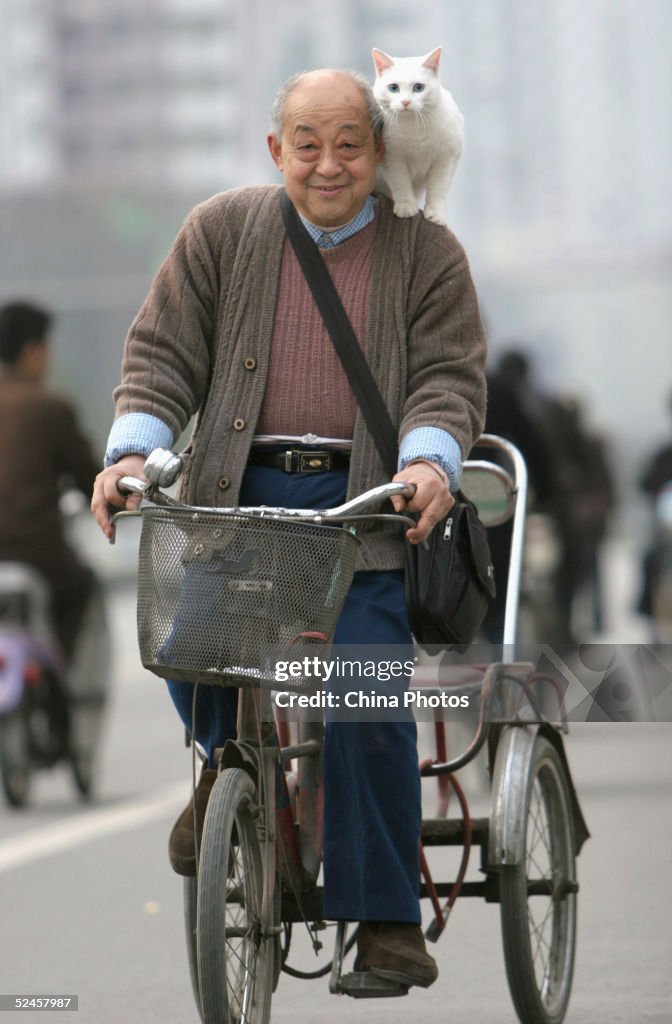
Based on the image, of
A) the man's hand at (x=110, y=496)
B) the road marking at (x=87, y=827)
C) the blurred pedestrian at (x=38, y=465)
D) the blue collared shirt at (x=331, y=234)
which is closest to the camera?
the man's hand at (x=110, y=496)

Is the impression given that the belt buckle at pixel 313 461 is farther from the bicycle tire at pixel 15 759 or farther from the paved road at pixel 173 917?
the bicycle tire at pixel 15 759

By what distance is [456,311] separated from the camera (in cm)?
446

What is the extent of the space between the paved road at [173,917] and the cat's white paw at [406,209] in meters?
1.85

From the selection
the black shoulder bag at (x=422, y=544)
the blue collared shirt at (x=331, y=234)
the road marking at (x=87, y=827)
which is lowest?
the road marking at (x=87, y=827)

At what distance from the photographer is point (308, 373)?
442cm

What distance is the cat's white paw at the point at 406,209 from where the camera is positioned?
4.55 m

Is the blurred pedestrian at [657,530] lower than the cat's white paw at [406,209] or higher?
lower

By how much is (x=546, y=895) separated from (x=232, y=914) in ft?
3.27

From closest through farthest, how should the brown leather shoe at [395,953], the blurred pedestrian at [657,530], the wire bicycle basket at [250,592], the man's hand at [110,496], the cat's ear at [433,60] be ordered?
the wire bicycle basket at [250,592] < the man's hand at [110,496] < the brown leather shoe at [395,953] < the cat's ear at [433,60] < the blurred pedestrian at [657,530]

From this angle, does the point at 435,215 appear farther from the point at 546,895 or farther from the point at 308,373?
the point at 546,895

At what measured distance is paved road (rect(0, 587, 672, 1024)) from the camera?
5.31 meters

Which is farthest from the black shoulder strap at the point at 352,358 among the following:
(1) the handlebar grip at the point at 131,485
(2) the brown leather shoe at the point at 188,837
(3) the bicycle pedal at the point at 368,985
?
(3) the bicycle pedal at the point at 368,985

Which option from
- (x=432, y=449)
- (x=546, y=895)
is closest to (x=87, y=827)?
(x=546, y=895)

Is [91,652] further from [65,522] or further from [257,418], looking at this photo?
[257,418]
